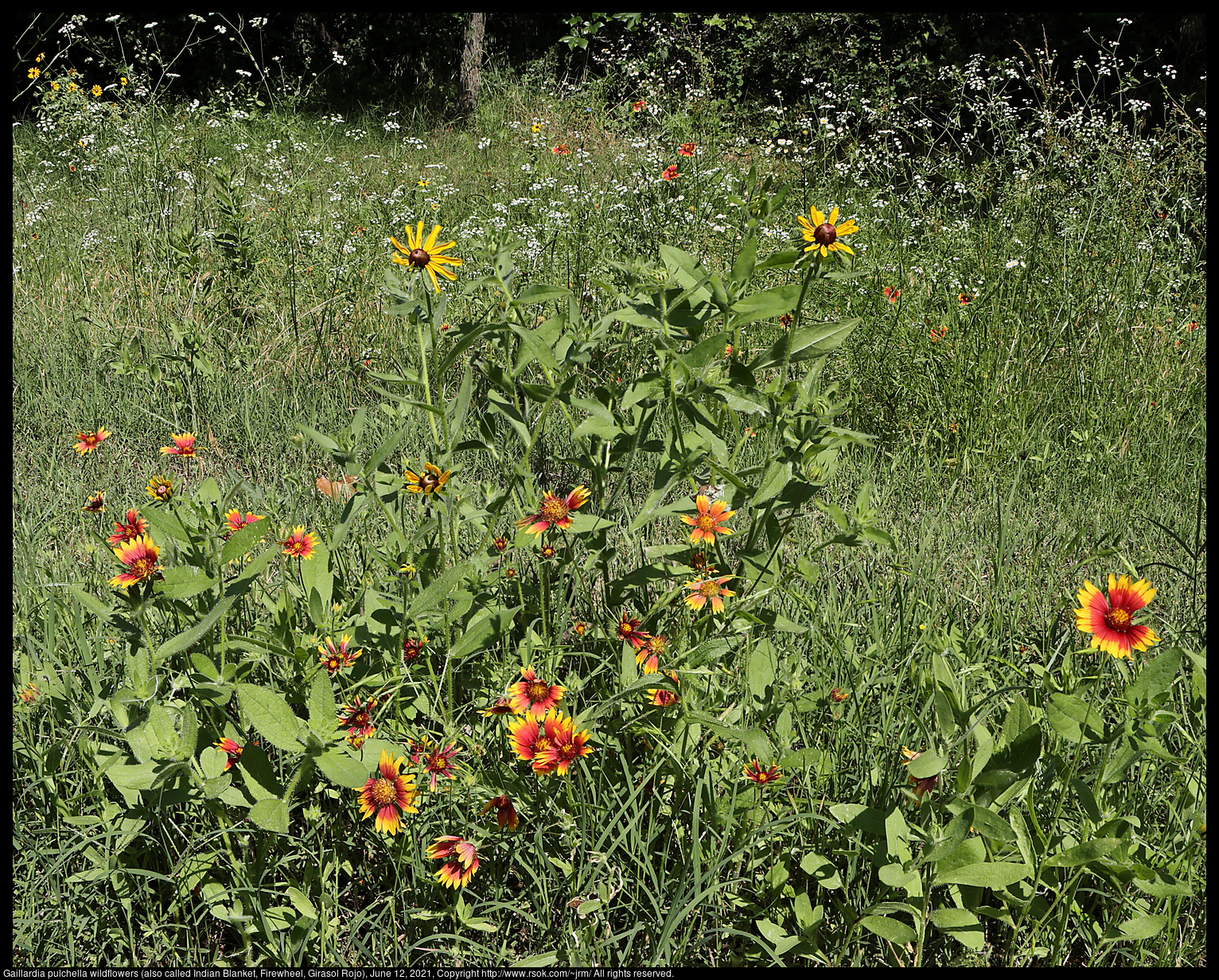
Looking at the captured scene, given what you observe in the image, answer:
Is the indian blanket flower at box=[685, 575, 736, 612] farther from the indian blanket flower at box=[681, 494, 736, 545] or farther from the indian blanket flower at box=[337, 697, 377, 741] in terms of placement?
the indian blanket flower at box=[337, 697, 377, 741]

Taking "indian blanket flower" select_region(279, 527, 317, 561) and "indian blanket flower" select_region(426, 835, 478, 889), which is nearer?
"indian blanket flower" select_region(426, 835, 478, 889)

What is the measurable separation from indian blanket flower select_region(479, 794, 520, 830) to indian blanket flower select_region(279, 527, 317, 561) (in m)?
0.51

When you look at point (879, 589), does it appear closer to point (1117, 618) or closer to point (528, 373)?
point (1117, 618)

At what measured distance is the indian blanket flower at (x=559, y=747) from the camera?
1.20m

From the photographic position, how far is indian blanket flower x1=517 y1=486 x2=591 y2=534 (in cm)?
136

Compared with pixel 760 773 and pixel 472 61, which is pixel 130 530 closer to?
pixel 760 773

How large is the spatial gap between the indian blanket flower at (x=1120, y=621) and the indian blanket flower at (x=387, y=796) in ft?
2.97

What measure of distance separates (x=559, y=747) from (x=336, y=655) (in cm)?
38

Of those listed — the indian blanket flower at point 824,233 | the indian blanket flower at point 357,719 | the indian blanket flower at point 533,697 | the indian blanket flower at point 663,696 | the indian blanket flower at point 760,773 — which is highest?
the indian blanket flower at point 824,233

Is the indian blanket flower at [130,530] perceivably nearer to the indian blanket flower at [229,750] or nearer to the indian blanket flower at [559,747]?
the indian blanket flower at [229,750]

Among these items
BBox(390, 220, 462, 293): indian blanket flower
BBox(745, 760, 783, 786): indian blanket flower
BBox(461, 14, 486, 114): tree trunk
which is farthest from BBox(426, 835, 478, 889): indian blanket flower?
BBox(461, 14, 486, 114): tree trunk

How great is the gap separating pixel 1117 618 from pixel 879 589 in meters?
0.85

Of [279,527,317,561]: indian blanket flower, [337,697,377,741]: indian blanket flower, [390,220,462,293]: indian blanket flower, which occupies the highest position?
[390,220,462,293]: indian blanket flower

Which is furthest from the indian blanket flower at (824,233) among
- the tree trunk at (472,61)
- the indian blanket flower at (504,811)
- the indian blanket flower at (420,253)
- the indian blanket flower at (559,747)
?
the tree trunk at (472,61)
